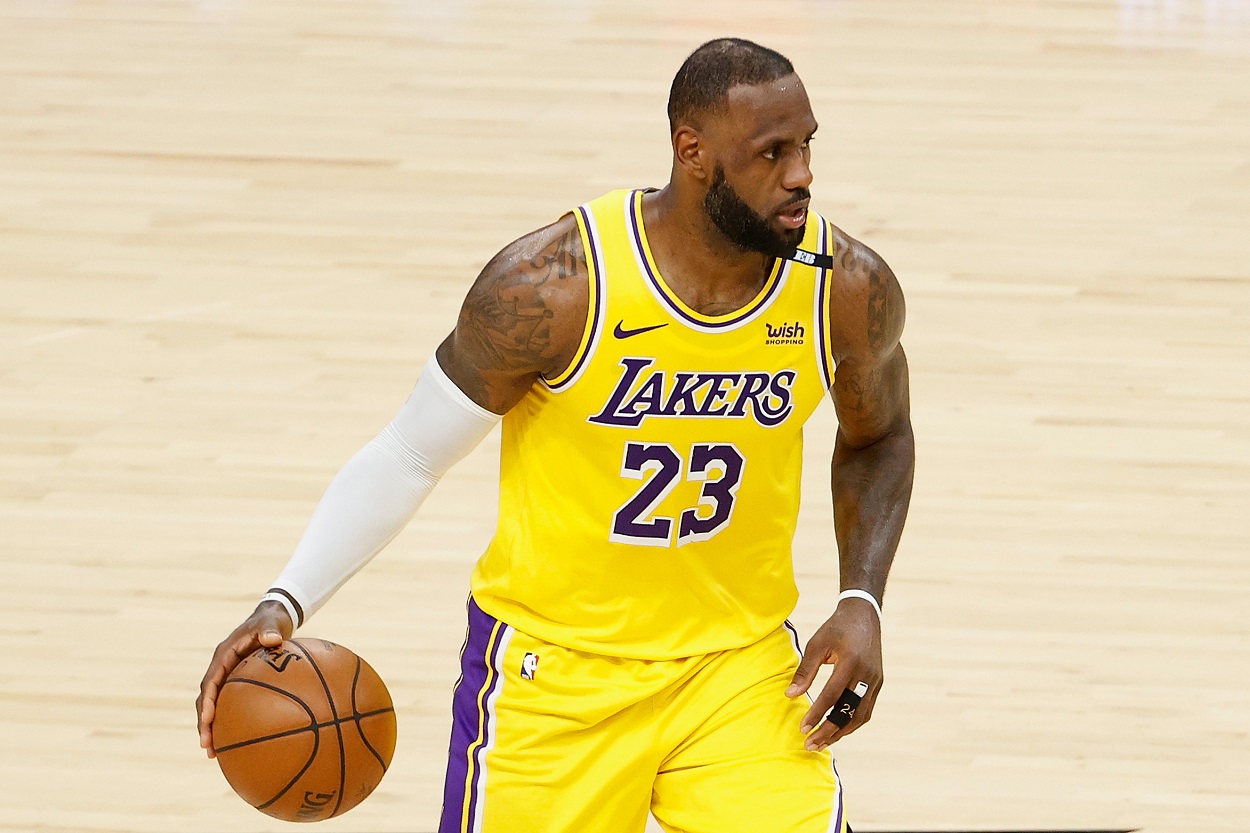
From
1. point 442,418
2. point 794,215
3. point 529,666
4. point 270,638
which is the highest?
point 794,215

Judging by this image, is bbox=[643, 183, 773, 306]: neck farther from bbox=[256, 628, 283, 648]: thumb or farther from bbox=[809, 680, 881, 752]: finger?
bbox=[256, 628, 283, 648]: thumb

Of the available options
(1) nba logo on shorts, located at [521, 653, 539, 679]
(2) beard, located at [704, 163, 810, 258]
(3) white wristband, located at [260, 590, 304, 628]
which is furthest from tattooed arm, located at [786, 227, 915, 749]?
(3) white wristband, located at [260, 590, 304, 628]

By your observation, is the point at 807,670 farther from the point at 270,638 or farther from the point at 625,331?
the point at 270,638

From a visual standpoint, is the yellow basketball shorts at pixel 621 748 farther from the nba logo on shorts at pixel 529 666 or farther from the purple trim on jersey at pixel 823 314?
the purple trim on jersey at pixel 823 314

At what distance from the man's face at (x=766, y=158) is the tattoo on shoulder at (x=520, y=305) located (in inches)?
11.0

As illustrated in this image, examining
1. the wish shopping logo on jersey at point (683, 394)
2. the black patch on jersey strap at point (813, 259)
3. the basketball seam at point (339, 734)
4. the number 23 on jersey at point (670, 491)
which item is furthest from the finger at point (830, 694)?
the basketball seam at point (339, 734)

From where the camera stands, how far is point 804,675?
321 cm

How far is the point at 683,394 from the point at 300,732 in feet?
2.71

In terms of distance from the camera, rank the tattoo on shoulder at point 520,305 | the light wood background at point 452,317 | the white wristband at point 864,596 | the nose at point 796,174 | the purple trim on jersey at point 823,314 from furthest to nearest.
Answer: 1. the light wood background at point 452,317
2. the white wristband at point 864,596
3. the purple trim on jersey at point 823,314
4. the tattoo on shoulder at point 520,305
5. the nose at point 796,174

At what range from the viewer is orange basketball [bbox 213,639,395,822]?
3160mm

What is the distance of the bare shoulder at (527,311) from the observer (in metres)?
3.09

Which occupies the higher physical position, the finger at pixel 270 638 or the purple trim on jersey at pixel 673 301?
the purple trim on jersey at pixel 673 301

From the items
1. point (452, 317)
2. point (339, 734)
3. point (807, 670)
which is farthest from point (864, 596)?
point (452, 317)

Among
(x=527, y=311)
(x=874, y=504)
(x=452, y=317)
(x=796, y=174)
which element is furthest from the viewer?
(x=452, y=317)
